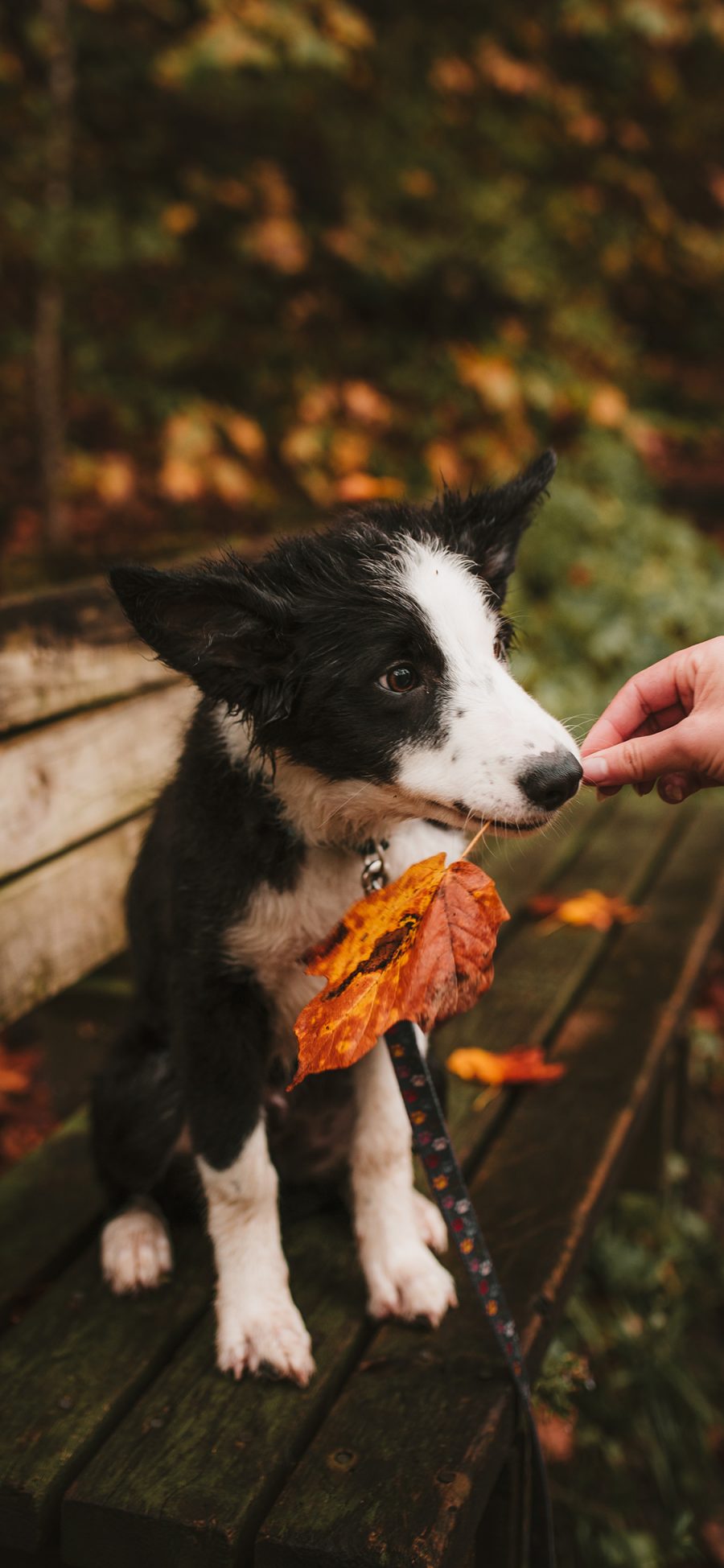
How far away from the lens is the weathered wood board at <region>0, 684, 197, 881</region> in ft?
8.40

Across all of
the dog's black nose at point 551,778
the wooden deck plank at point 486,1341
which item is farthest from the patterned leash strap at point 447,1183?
the dog's black nose at point 551,778

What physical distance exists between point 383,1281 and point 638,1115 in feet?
2.82

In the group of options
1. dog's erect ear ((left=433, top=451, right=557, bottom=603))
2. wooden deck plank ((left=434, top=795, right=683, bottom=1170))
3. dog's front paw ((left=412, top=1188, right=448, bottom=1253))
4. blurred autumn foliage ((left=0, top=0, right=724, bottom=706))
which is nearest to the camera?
dog's erect ear ((left=433, top=451, right=557, bottom=603))

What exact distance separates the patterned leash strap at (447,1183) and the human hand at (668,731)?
542mm

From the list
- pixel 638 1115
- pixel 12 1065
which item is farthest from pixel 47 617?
pixel 12 1065

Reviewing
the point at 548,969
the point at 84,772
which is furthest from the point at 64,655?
the point at 548,969

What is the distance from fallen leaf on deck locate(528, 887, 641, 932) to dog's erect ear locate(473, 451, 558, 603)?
1544mm

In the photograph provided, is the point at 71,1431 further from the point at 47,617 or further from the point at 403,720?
the point at 47,617

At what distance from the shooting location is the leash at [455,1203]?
1911 mm

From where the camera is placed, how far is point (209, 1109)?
2.08m

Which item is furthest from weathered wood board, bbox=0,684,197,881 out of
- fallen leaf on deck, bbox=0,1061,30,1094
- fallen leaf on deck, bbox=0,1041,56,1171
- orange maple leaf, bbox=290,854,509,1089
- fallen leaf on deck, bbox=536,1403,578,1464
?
fallen leaf on deck, bbox=536,1403,578,1464

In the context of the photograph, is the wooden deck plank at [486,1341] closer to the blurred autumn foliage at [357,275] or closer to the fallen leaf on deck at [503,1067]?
the fallen leaf on deck at [503,1067]

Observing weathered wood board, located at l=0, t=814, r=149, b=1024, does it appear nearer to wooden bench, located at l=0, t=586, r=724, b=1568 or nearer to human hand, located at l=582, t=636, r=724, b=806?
wooden bench, located at l=0, t=586, r=724, b=1568

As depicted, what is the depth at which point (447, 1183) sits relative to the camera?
1.97 meters
